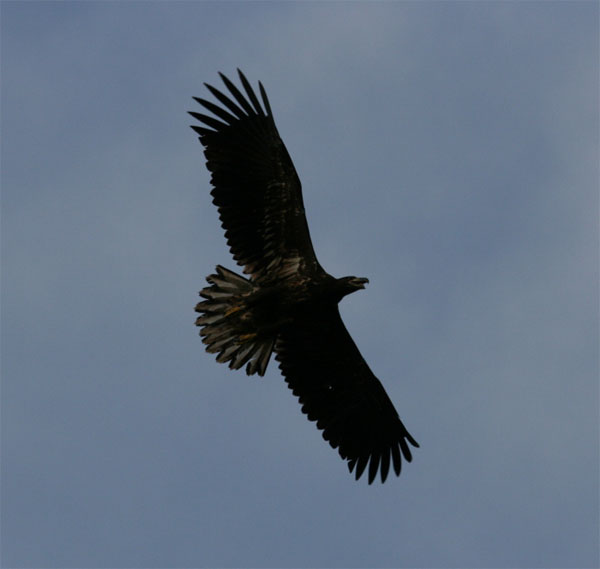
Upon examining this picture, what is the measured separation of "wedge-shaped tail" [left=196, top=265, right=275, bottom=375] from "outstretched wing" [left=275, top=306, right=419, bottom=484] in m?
0.42

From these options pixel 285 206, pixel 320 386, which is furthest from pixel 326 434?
pixel 285 206

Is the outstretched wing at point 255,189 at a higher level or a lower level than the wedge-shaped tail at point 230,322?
higher

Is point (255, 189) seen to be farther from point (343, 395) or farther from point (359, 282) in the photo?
point (343, 395)

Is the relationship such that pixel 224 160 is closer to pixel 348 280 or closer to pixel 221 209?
pixel 221 209

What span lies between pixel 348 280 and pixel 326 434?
218 cm

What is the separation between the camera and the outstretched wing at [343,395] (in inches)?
656

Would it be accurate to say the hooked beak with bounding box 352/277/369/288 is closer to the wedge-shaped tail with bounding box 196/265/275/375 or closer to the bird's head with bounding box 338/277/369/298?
the bird's head with bounding box 338/277/369/298

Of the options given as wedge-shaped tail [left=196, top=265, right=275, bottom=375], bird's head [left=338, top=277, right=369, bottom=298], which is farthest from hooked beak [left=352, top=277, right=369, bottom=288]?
wedge-shaped tail [left=196, top=265, right=275, bottom=375]

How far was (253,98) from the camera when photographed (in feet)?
53.5

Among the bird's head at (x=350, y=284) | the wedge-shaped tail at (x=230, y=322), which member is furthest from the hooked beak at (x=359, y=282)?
the wedge-shaped tail at (x=230, y=322)

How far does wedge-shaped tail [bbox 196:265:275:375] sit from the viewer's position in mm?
16188

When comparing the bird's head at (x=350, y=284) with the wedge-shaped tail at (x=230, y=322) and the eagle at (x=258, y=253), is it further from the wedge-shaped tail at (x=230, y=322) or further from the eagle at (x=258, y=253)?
the wedge-shaped tail at (x=230, y=322)

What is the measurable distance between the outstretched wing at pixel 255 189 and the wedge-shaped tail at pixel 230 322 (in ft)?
0.90

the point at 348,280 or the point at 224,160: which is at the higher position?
the point at 224,160
